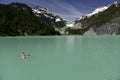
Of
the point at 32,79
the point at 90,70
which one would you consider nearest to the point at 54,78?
the point at 32,79

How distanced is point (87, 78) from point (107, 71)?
4.45 m

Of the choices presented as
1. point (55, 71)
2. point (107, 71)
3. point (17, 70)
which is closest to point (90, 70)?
point (107, 71)

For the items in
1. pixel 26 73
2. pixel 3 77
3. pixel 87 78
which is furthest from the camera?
pixel 26 73

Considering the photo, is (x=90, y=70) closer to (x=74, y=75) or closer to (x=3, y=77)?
(x=74, y=75)

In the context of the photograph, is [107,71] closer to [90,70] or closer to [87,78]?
[90,70]

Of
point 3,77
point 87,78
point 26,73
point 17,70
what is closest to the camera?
point 87,78

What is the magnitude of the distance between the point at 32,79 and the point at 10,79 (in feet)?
7.07

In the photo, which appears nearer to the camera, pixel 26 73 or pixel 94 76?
pixel 94 76

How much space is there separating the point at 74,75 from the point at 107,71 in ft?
13.9

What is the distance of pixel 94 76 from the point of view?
1043 inches

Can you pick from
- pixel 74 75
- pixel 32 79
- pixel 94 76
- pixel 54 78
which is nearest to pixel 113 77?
pixel 94 76

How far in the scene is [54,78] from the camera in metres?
25.6

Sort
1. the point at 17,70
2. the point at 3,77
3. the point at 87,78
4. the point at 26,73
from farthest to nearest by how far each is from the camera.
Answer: the point at 17,70 → the point at 26,73 → the point at 3,77 → the point at 87,78

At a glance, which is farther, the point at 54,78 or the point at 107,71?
the point at 107,71
